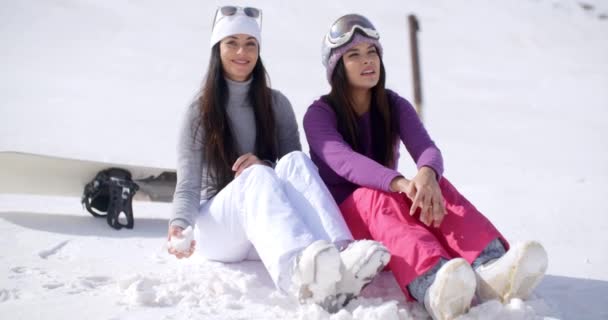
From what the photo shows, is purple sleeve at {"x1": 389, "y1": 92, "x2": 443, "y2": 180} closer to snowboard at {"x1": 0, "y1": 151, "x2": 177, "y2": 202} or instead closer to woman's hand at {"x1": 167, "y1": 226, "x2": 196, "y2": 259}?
woman's hand at {"x1": 167, "y1": 226, "x2": 196, "y2": 259}

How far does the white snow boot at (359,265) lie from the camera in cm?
194

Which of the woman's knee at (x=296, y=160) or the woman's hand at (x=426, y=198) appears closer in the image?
the woman's hand at (x=426, y=198)

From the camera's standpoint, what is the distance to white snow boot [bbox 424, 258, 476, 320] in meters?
1.81

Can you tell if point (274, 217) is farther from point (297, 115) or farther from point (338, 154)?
point (297, 115)

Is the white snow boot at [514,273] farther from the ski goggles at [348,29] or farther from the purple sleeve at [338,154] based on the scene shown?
the ski goggles at [348,29]

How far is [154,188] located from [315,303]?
2.61 metres

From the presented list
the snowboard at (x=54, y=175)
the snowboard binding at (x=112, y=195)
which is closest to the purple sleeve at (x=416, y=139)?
the snowboard binding at (x=112, y=195)

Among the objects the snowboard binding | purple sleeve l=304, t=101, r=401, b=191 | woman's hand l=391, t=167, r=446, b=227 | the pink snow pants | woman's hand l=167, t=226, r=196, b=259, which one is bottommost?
the snowboard binding

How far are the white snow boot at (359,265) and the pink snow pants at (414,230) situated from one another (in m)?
0.17

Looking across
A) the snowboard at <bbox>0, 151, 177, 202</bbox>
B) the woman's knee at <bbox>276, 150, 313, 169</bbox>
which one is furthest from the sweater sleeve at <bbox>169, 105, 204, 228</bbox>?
the snowboard at <bbox>0, 151, 177, 202</bbox>

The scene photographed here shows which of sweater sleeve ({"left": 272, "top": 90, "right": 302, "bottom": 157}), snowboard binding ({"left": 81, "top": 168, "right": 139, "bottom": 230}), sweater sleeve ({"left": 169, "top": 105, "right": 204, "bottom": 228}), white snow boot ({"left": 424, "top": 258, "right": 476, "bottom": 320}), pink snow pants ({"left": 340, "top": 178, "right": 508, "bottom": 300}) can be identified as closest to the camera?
white snow boot ({"left": 424, "top": 258, "right": 476, "bottom": 320})

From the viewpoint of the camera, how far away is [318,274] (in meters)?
1.91

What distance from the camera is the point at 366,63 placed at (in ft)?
9.63

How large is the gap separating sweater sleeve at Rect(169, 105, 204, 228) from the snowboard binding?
122 cm
